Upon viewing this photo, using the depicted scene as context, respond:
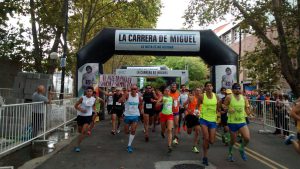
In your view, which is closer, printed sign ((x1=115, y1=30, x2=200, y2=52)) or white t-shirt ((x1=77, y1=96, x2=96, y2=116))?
white t-shirt ((x1=77, y1=96, x2=96, y2=116))

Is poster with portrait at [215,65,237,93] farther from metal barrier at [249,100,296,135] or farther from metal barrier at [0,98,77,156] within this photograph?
metal barrier at [0,98,77,156]

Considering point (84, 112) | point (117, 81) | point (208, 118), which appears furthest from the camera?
point (117, 81)

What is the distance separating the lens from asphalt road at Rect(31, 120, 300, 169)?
8.62m

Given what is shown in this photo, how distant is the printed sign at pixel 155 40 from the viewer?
1725cm

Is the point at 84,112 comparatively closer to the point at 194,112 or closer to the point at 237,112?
the point at 194,112

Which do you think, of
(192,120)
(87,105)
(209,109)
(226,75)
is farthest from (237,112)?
(226,75)

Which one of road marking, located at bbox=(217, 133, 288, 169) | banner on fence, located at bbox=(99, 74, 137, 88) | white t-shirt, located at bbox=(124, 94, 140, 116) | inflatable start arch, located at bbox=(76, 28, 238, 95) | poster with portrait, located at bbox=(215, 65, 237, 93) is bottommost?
road marking, located at bbox=(217, 133, 288, 169)

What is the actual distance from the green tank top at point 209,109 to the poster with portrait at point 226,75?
25.7ft

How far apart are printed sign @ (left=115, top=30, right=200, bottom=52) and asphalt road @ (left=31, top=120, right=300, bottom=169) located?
5620 millimetres

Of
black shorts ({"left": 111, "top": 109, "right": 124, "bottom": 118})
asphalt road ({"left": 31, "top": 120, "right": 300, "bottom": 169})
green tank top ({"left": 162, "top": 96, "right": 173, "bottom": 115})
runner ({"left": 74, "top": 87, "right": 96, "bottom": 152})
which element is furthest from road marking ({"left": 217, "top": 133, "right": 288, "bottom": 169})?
black shorts ({"left": 111, "top": 109, "right": 124, "bottom": 118})

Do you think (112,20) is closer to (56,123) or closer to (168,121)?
(56,123)

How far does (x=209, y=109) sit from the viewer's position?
8.91 meters

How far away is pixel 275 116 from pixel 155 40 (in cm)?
611

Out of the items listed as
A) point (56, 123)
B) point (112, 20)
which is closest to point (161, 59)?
point (112, 20)
